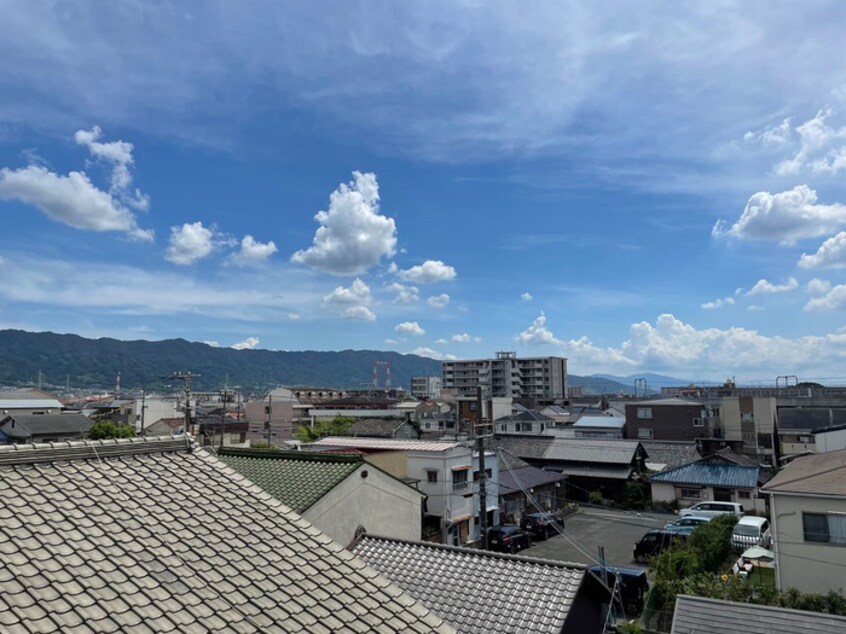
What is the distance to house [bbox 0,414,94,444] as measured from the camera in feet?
161

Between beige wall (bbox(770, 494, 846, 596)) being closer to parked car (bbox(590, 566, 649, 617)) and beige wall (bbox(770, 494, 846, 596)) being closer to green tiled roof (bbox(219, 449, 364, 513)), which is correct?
parked car (bbox(590, 566, 649, 617))

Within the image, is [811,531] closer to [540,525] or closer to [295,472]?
[540,525]

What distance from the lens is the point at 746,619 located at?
1144 cm

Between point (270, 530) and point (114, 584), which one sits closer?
point (114, 584)

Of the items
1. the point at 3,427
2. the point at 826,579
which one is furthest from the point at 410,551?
the point at 3,427

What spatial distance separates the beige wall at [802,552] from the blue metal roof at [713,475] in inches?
671

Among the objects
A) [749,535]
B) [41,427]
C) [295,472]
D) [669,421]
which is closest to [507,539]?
[749,535]

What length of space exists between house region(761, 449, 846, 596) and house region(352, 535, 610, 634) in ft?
48.3

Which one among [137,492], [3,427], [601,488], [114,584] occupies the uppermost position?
[137,492]

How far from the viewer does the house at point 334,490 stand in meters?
15.1

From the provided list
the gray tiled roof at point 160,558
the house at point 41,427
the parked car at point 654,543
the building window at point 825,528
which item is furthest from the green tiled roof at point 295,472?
the house at point 41,427

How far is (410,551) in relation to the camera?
11.5 metres

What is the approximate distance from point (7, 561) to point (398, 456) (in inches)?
905

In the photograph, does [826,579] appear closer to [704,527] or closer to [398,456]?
[704,527]
